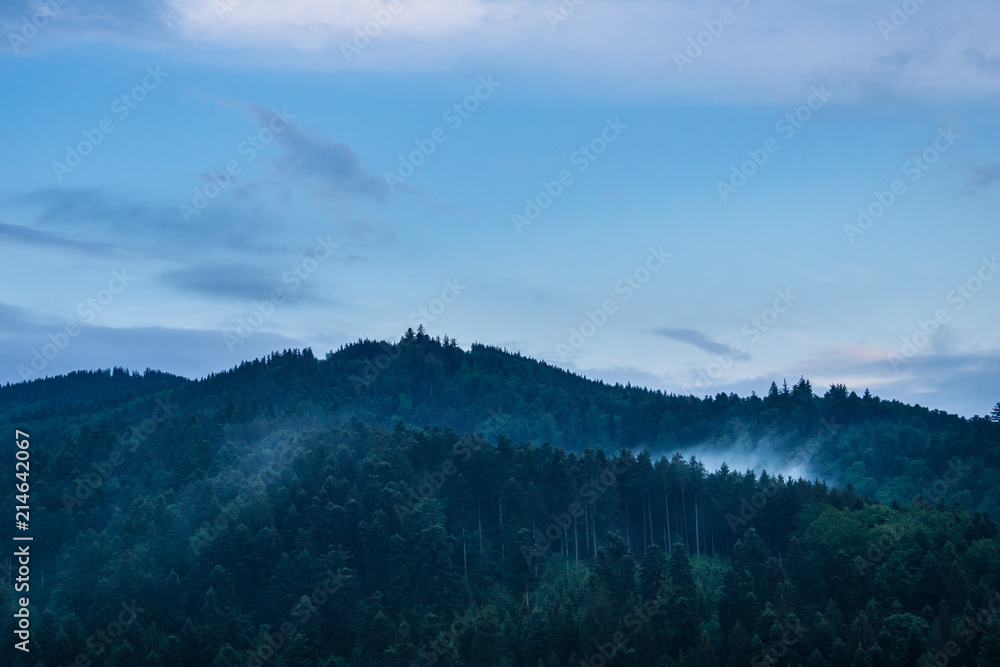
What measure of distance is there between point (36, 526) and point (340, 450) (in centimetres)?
4533

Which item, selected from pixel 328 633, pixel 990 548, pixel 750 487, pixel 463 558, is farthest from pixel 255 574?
pixel 990 548

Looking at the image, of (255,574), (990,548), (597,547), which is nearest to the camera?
(990,548)

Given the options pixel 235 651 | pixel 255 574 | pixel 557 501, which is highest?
pixel 557 501

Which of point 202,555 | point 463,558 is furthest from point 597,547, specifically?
point 202,555

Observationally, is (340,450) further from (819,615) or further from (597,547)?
(819,615)

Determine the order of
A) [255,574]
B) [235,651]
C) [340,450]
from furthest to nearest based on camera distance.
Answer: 1. [340,450]
2. [255,574]
3. [235,651]

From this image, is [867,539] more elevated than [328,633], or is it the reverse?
[867,539]

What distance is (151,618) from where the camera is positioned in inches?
5054

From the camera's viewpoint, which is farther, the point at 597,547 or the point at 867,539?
the point at 597,547

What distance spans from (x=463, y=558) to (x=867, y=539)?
172 feet

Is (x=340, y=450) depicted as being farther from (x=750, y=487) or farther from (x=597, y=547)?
(x=750, y=487)

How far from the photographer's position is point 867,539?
133125mm

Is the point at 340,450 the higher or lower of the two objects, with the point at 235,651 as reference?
higher

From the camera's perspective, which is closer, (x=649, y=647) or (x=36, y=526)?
(x=649, y=647)
